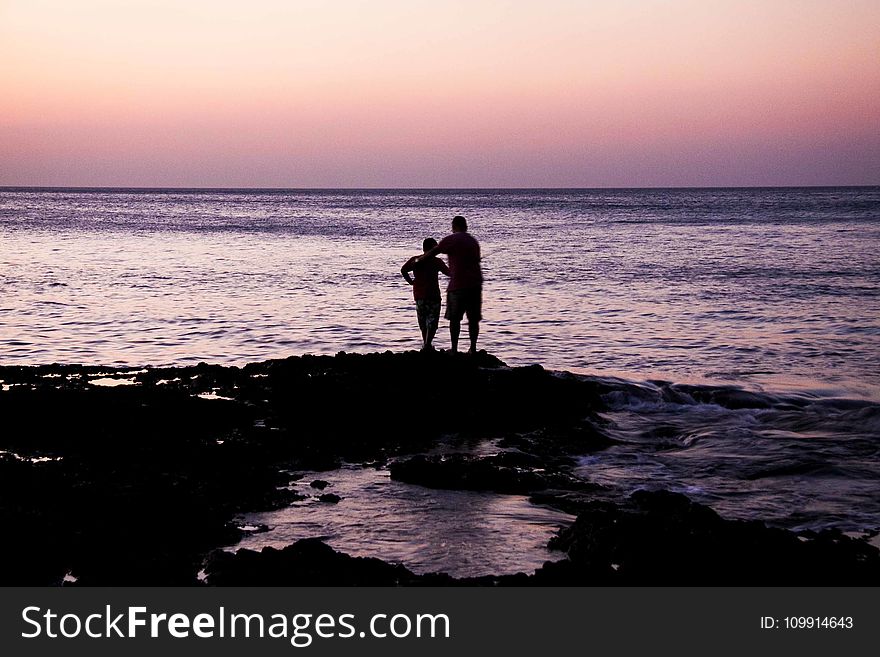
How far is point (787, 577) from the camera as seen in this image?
5.81 m

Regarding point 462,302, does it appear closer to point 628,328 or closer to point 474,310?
point 474,310

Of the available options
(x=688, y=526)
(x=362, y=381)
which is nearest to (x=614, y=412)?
(x=362, y=381)

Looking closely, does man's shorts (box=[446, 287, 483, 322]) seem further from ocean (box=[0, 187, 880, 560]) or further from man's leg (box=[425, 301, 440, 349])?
ocean (box=[0, 187, 880, 560])

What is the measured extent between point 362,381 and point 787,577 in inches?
276

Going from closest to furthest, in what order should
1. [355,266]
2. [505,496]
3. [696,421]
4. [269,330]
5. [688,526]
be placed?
[688,526] < [505,496] < [696,421] < [269,330] < [355,266]

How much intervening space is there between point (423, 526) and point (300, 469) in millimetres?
2133

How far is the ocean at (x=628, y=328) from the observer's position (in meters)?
9.41

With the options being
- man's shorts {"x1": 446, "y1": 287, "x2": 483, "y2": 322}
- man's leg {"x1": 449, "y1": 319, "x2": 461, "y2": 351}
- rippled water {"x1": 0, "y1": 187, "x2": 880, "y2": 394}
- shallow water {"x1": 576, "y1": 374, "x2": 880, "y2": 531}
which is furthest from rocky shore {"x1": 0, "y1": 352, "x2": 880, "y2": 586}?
rippled water {"x1": 0, "y1": 187, "x2": 880, "y2": 394}

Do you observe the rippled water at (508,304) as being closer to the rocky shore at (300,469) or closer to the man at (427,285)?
the man at (427,285)

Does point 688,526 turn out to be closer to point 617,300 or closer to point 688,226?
point 617,300

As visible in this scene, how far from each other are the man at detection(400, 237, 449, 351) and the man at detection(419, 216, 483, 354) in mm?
187

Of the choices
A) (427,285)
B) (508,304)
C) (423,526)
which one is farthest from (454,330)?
(508,304)

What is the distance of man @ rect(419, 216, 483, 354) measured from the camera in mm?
12844
